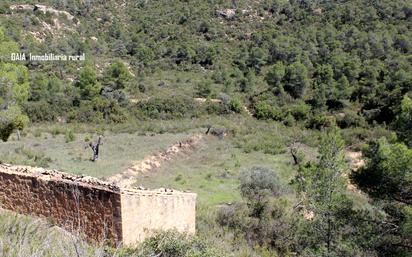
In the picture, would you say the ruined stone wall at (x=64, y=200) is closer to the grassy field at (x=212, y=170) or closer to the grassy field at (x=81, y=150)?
the grassy field at (x=81, y=150)

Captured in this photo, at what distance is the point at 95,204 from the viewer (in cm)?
980

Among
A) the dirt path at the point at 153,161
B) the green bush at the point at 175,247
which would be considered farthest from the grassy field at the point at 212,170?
the green bush at the point at 175,247

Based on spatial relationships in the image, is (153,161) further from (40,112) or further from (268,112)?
(268,112)

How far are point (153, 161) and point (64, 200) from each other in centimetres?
1494

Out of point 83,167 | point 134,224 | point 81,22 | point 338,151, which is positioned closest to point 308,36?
point 81,22

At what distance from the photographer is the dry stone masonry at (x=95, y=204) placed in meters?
9.54

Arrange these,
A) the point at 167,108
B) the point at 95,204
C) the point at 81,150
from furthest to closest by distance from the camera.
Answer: the point at 167,108
the point at 81,150
the point at 95,204

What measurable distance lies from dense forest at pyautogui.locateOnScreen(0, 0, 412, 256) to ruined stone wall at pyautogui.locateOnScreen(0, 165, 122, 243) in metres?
2.01

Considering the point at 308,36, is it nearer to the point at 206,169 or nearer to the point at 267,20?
the point at 267,20

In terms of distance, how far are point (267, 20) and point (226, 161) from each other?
3457 centimetres

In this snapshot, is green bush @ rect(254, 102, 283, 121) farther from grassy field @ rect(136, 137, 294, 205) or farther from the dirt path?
the dirt path

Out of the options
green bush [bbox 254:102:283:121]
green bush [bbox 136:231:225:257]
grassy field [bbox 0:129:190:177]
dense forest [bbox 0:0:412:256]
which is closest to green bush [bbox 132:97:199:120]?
dense forest [bbox 0:0:412:256]

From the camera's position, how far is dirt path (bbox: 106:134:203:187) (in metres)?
20.8

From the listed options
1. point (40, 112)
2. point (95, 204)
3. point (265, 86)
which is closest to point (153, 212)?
point (95, 204)
